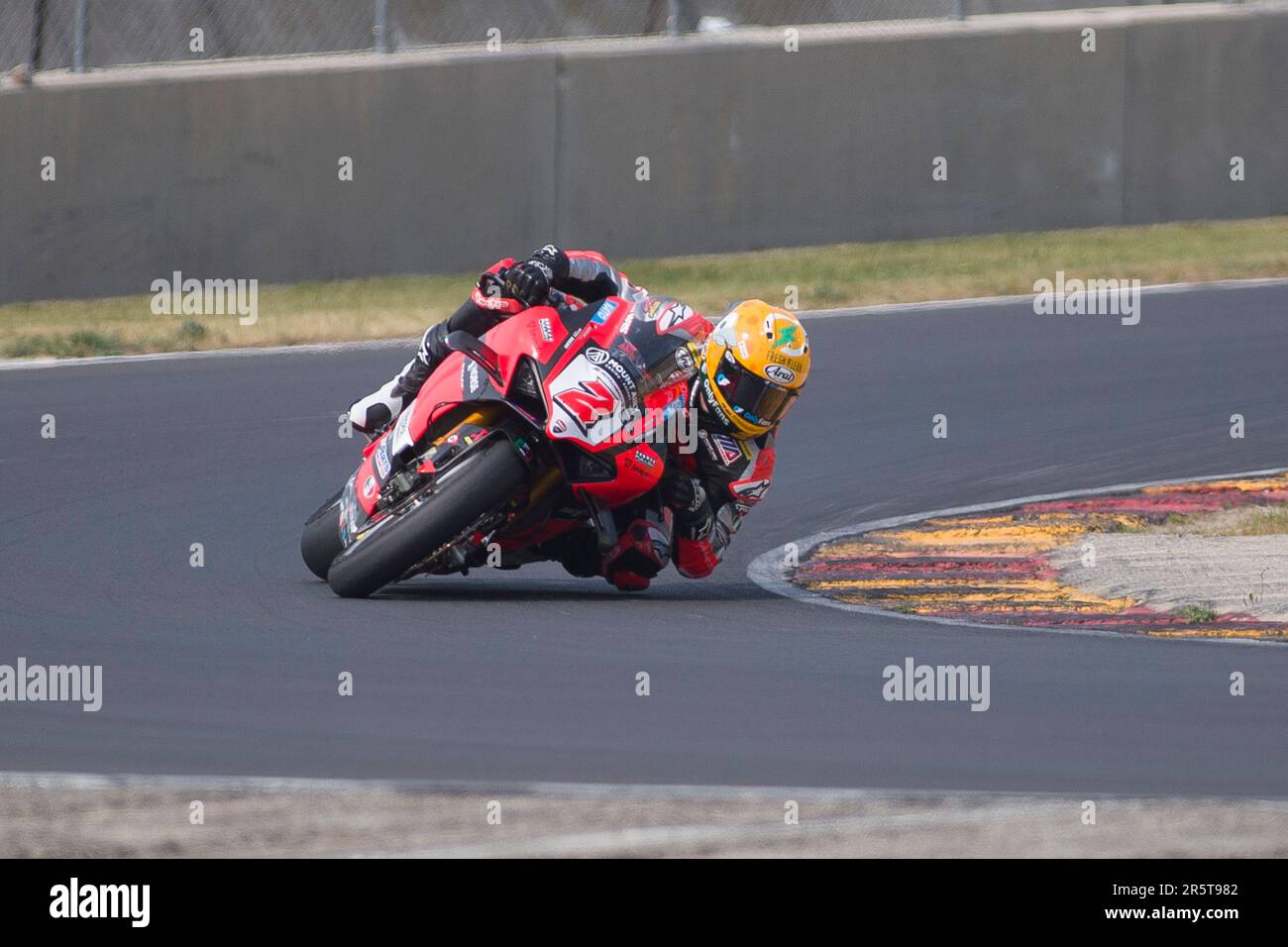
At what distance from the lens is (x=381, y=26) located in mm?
16281

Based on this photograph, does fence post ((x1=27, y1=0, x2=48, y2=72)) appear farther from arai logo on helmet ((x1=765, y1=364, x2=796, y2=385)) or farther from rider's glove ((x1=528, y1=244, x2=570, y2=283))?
arai logo on helmet ((x1=765, y1=364, x2=796, y2=385))

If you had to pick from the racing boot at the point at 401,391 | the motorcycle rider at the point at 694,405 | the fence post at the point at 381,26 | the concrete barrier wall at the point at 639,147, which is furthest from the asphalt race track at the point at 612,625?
the fence post at the point at 381,26

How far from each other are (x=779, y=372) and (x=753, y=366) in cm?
10

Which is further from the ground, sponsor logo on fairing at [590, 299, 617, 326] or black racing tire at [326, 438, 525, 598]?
sponsor logo on fairing at [590, 299, 617, 326]

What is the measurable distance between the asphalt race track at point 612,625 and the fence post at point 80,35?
4.16 m

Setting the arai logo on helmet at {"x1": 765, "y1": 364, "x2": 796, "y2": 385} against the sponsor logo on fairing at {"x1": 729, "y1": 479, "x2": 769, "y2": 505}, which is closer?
the arai logo on helmet at {"x1": 765, "y1": 364, "x2": 796, "y2": 385}

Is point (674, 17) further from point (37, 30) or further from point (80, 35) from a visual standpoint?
point (37, 30)

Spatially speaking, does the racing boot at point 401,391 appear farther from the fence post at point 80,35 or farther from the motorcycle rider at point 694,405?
the fence post at point 80,35

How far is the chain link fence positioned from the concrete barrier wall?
0.30m

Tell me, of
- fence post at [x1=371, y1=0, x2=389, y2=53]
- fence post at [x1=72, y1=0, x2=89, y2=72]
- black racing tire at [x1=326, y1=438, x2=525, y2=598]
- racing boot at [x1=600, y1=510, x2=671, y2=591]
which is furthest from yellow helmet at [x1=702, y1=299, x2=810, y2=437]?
fence post at [x1=72, y1=0, x2=89, y2=72]

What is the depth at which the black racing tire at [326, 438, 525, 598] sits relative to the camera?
719 cm

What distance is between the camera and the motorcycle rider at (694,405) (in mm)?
7500

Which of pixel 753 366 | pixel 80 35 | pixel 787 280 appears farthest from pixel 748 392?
pixel 80 35
